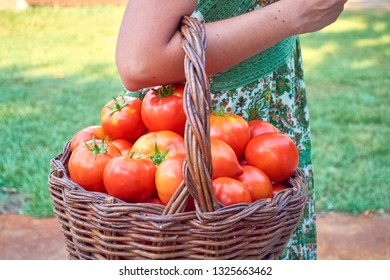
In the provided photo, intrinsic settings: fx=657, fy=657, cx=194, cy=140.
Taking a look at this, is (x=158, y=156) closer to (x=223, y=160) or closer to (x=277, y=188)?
(x=223, y=160)

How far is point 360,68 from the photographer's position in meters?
6.25

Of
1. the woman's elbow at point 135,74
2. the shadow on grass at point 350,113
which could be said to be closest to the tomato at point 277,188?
the woman's elbow at point 135,74

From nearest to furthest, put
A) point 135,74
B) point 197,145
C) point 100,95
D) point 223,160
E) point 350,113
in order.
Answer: point 197,145, point 223,160, point 135,74, point 350,113, point 100,95

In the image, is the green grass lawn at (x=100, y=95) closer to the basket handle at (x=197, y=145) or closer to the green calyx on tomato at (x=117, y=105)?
the green calyx on tomato at (x=117, y=105)

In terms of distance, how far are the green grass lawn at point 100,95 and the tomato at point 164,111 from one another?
7.38 ft

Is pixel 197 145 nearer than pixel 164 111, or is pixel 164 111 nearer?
pixel 197 145

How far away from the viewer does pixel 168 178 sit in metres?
1.18

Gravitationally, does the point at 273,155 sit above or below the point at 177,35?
below

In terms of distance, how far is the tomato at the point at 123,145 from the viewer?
4.39 ft

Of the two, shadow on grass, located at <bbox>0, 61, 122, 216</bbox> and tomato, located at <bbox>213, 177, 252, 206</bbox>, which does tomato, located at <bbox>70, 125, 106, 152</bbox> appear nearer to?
tomato, located at <bbox>213, 177, 252, 206</bbox>

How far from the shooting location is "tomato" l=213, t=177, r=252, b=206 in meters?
1.17

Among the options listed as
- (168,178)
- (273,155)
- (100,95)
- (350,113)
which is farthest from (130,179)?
(100,95)

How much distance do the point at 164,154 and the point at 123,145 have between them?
5.5 inches
